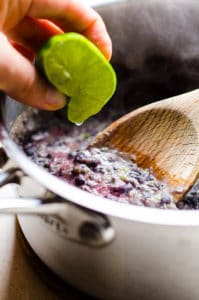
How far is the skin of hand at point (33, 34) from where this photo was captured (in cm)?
47

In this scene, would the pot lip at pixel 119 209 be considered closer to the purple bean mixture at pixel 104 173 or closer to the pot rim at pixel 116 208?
the pot rim at pixel 116 208

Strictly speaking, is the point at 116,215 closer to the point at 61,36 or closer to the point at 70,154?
the point at 61,36

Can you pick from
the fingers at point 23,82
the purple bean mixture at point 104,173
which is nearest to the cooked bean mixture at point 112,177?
the purple bean mixture at point 104,173

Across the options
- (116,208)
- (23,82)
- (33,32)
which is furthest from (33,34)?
(116,208)

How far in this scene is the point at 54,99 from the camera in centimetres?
53

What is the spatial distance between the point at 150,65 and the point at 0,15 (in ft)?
1.23

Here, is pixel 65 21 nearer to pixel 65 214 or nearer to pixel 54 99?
pixel 54 99

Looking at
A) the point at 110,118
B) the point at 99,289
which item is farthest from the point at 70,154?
the point at 99,289

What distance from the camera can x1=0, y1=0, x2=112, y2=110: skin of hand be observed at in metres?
0.47

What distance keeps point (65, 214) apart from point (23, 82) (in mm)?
124

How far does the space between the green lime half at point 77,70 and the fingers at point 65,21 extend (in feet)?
0.14

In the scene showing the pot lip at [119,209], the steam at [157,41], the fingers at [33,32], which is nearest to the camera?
the pot lip at [119,209]

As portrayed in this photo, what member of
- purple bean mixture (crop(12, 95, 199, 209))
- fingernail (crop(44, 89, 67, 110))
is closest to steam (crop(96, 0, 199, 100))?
purple bean mixture (crop(12, 95, 199, 209))

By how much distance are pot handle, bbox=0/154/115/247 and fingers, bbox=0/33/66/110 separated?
7cm
